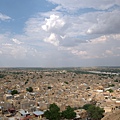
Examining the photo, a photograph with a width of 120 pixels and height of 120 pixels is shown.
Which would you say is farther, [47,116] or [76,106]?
[76,106]

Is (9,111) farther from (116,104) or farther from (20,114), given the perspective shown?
(116,104)

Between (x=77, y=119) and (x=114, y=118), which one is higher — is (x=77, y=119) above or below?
below

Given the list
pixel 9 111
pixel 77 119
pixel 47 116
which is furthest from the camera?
pixel 9 111

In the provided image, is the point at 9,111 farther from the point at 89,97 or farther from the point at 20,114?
the point at 89,97

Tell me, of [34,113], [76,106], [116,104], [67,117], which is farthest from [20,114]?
[116,104]

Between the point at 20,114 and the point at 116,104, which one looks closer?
the point at 20,114

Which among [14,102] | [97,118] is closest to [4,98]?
[14,102]

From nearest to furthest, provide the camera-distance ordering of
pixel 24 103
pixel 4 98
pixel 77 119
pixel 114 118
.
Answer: pixel 114 118 < pixel 77 119 < pixel 24 103 < pixel 4 98

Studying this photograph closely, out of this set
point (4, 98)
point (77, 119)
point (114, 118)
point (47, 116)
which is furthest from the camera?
point (4, 98)

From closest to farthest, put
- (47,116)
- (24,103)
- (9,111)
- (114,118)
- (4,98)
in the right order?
(114,118) → (47,116) → (9,111) → (24,103) → (4,98)
